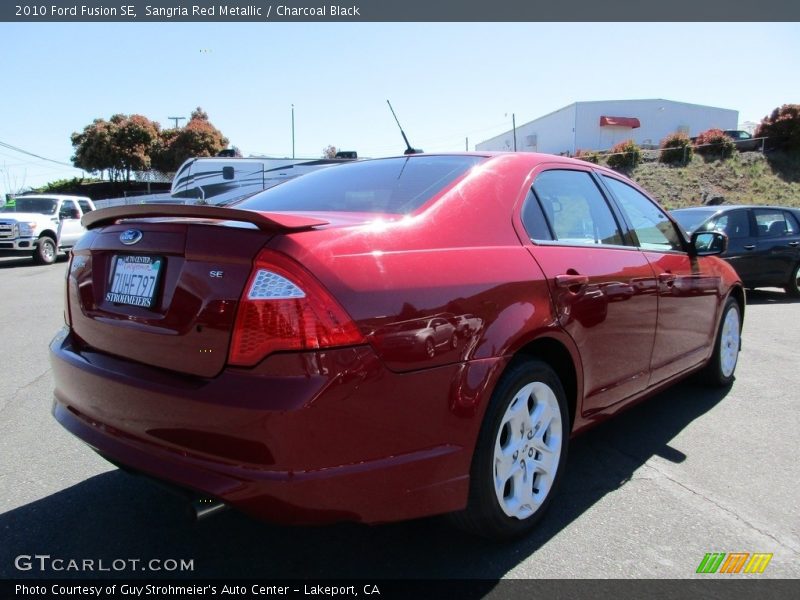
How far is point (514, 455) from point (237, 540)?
4.03 feet

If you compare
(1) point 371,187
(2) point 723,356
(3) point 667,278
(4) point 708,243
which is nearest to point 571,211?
(3) point 667,278

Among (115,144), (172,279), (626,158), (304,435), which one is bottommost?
(304,435)

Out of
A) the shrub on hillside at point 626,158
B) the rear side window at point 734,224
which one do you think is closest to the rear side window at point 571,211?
the rear side window at point 734,224

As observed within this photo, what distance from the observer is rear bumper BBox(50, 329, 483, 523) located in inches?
71.3

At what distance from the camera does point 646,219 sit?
3.84 m

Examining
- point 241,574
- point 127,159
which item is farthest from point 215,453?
point 127,159

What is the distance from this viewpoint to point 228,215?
1.99 metres

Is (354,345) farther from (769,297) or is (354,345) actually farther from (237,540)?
(769,297)

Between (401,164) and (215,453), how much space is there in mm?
1854

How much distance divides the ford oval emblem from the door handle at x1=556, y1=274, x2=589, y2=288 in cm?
175

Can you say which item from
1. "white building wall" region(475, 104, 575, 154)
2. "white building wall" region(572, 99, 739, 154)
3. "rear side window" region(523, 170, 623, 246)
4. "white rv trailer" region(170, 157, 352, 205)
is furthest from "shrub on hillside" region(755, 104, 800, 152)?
"rear side window" region(523, 170, 623, 246)

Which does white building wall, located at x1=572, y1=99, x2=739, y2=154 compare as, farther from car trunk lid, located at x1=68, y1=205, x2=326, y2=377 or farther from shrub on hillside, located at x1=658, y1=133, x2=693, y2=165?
car trunk lid, located at x1=68, y1=205, x2=326, y2=377

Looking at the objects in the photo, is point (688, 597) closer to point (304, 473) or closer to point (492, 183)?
point (304, 473)

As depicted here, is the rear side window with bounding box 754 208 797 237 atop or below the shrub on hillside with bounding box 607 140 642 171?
below
